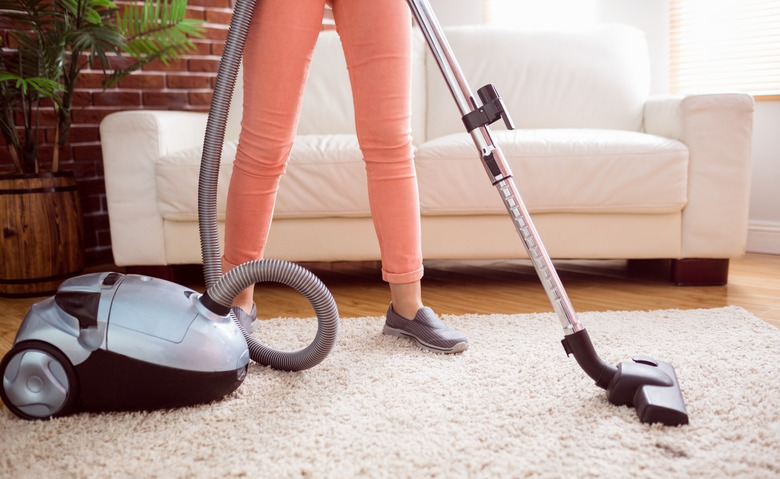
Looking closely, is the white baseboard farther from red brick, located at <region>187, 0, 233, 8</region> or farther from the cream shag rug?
red brick, located at <region>187, 0, 233, 8</region>

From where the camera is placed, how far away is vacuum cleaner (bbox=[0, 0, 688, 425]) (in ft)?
2.92

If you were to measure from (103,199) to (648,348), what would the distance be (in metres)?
2.07

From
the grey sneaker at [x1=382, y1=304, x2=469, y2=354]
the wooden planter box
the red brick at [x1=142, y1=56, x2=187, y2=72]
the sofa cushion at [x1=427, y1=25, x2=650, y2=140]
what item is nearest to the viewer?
the grey sneaker at [x1=382, y1=304, x2=469, y2=354]

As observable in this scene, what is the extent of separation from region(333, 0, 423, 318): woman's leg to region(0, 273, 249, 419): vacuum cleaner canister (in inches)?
15.6

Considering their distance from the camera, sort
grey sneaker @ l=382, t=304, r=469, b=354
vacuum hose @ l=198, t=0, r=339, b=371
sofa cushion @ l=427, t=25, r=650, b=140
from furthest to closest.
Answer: sofa cushion @ l=427, t=25, r=650, b=140
grey sneaker @ l=382, t=304, r=469, b=354
vacuum hose @ l=198, t=0, r=339, b=371

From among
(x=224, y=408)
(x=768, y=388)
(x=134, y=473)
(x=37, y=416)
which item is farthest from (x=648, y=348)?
(x=37, y=416)

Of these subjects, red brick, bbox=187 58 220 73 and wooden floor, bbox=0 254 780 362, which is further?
red brick, bbox=187 58 220 73

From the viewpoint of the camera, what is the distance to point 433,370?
1.09 meters

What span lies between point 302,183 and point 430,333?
0.77 m

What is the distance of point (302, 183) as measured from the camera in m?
1.80

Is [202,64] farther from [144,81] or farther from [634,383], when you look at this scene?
→ [634,383]

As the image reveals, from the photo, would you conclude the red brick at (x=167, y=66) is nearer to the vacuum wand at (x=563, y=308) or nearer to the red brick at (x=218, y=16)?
the red brick at (x=218, y=16)

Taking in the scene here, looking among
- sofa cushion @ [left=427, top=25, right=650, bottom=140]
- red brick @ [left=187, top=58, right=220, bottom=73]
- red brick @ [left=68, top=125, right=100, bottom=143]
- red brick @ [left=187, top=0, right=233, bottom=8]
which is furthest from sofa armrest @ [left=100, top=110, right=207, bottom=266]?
sofa cushion @ [left=427, top=25, right=650, bottom=140]

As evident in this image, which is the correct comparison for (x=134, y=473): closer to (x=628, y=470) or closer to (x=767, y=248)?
(x=628, y=470)
